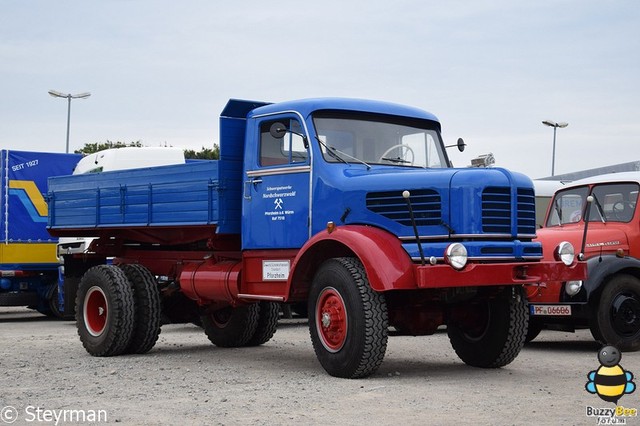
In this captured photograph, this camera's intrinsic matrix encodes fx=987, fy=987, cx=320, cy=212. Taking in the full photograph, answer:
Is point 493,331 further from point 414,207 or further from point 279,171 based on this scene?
point 279,171

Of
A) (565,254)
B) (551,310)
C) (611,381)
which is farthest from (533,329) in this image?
(611,381)

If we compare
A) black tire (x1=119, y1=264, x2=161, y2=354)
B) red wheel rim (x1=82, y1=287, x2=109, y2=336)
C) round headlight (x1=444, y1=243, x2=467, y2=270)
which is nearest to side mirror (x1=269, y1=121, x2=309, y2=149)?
round headlight (x1=444, y1=243, x2=467, y2=270)

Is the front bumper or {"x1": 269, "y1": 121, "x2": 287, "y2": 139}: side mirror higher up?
{"x1": 269, "y1": 121, "x2": 287, "y2": 139}: side mirror

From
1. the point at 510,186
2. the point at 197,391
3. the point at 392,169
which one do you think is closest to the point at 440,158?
the point at 392,169

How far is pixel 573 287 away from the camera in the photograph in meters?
11.4

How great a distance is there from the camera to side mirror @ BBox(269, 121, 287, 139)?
9.74 m

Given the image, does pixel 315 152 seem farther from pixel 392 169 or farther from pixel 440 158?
pixel 440 158

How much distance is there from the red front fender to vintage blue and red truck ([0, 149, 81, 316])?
33.0 ft

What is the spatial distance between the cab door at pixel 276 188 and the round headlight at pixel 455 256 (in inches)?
71.5

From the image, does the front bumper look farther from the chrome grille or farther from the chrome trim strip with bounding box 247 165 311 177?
the chrome trim strip with bounding box 247 165 311 177

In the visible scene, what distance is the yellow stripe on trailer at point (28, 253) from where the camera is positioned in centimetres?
1822

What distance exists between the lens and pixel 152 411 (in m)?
7.19

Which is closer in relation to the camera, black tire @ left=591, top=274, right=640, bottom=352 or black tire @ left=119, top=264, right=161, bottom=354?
Result: black tire @ left=591, top=274, right=640, bottom=352

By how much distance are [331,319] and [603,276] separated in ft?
13.2
